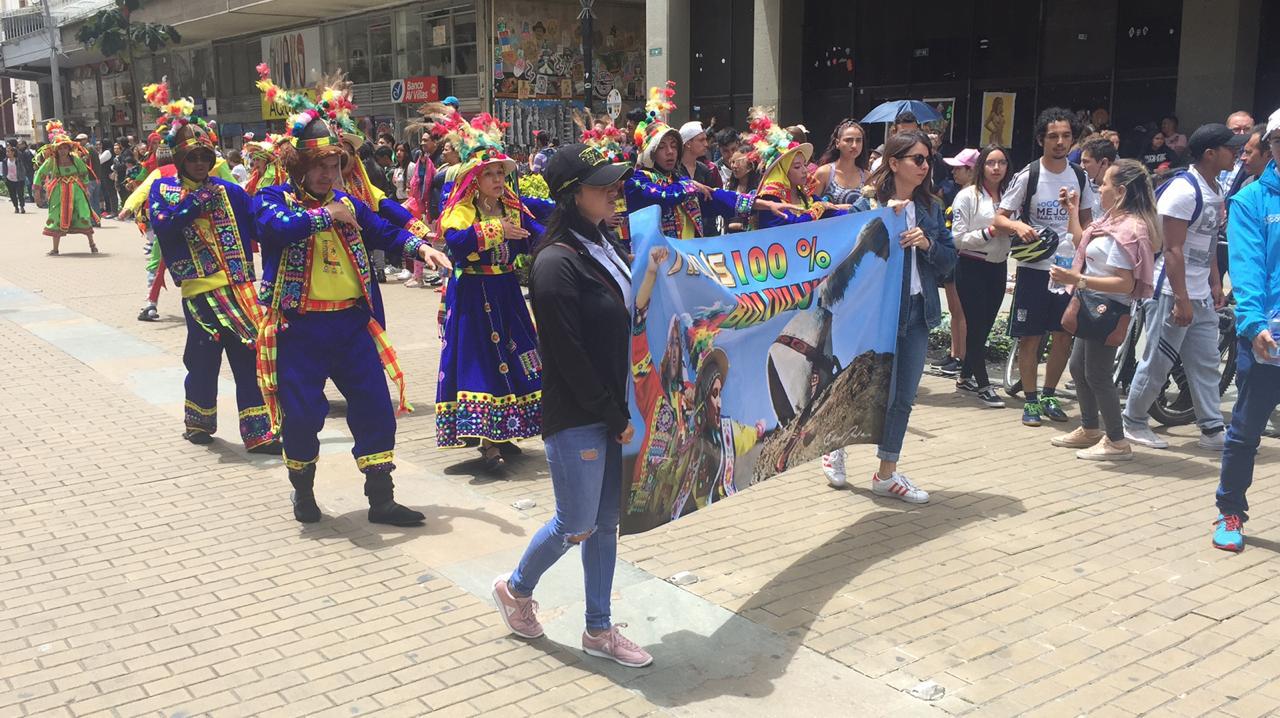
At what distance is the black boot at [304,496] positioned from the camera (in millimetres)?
5781

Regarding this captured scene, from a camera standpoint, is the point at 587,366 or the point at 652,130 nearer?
the point at 587,366

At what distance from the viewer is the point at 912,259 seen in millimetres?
5832

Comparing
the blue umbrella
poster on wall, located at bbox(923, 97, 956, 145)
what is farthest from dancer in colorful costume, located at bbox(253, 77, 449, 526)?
poster on wall, located at bbox(923, 97, 956, 145)

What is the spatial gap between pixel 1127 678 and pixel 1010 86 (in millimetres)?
16395

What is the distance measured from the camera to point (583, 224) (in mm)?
4023

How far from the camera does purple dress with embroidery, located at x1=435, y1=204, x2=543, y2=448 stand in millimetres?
6559

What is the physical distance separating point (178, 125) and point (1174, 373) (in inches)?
268

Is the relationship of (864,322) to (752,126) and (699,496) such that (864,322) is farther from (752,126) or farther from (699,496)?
(752,126)

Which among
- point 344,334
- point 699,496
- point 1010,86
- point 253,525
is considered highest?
point 1010,86

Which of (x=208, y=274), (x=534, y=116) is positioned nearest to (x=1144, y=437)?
(x=208, y=274)

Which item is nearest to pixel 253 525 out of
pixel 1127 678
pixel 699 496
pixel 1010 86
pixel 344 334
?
pixel 344 334

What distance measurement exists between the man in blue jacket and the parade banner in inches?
60.5

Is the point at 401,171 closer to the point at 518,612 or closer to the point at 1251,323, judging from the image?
the point at 518,612

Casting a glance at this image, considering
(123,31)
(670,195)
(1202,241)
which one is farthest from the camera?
(123,31)
